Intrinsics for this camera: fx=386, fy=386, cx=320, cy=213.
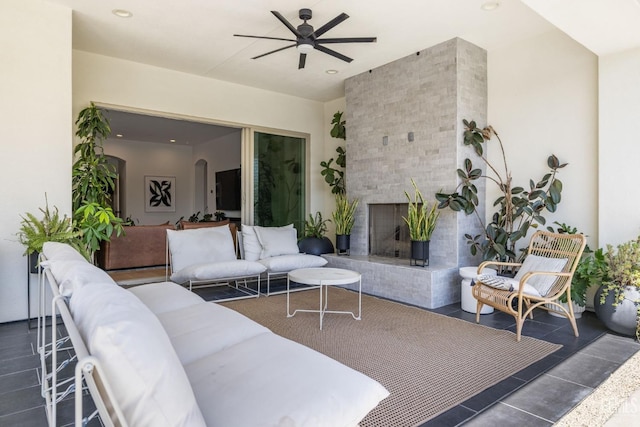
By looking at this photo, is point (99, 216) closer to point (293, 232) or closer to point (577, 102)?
point (293, 232)

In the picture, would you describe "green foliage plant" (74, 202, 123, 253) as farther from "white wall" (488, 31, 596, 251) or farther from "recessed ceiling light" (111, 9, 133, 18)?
"white wall" (488, 31, 596, 251)

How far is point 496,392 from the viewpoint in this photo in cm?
224

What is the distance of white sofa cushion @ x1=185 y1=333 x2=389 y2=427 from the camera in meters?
1.16

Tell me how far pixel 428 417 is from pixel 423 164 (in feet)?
10.8

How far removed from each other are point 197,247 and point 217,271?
18.3 inches

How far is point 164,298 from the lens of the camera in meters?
2.54

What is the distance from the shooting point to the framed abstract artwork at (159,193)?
10.4 m

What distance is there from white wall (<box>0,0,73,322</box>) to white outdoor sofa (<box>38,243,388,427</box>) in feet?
6.90

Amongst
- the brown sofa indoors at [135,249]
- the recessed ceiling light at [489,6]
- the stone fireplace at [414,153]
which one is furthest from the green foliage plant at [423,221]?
the brown sofa indoors at [135,249]

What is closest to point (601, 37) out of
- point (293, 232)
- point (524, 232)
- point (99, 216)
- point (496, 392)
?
point (524, 232)

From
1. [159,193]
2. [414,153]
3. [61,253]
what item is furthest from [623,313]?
[159,193]

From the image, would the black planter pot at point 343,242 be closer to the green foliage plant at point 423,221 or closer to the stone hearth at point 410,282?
the stone hearth at point 410,282

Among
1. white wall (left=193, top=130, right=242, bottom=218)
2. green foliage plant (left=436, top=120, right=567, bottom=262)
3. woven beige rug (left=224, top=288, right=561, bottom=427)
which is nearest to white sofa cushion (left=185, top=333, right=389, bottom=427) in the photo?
woven beige rug (left=224, top=288, right=561, bottom=427)

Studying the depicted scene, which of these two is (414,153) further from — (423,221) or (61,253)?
(61,253)
